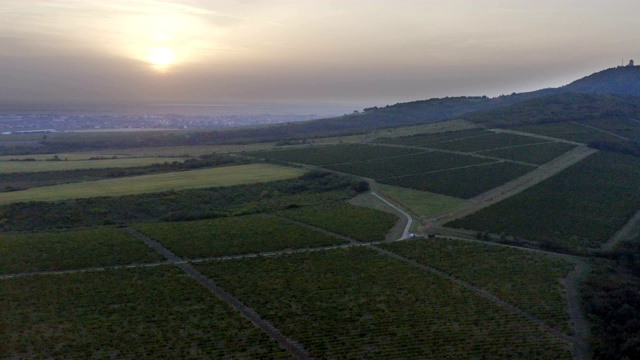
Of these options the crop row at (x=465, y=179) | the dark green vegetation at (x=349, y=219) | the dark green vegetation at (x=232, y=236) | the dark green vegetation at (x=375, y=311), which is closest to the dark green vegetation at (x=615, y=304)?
the dark green vegetation at (x=375, y=311)

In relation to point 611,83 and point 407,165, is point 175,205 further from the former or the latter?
point 611,83

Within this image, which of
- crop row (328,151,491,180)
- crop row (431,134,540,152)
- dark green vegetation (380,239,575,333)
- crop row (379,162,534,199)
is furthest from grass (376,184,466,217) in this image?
crop row (431,134,540,152)

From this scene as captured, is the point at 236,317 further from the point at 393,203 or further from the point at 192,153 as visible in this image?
the point at 192,153

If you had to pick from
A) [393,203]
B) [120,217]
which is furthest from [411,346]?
A: [120,217]

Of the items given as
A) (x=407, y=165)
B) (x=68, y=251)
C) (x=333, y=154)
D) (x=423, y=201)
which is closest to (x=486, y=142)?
(x=407, y=165)

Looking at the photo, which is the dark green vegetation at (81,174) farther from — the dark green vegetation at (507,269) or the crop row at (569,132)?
the crop row at (569,132)

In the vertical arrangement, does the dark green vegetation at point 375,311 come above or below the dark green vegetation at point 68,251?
below
